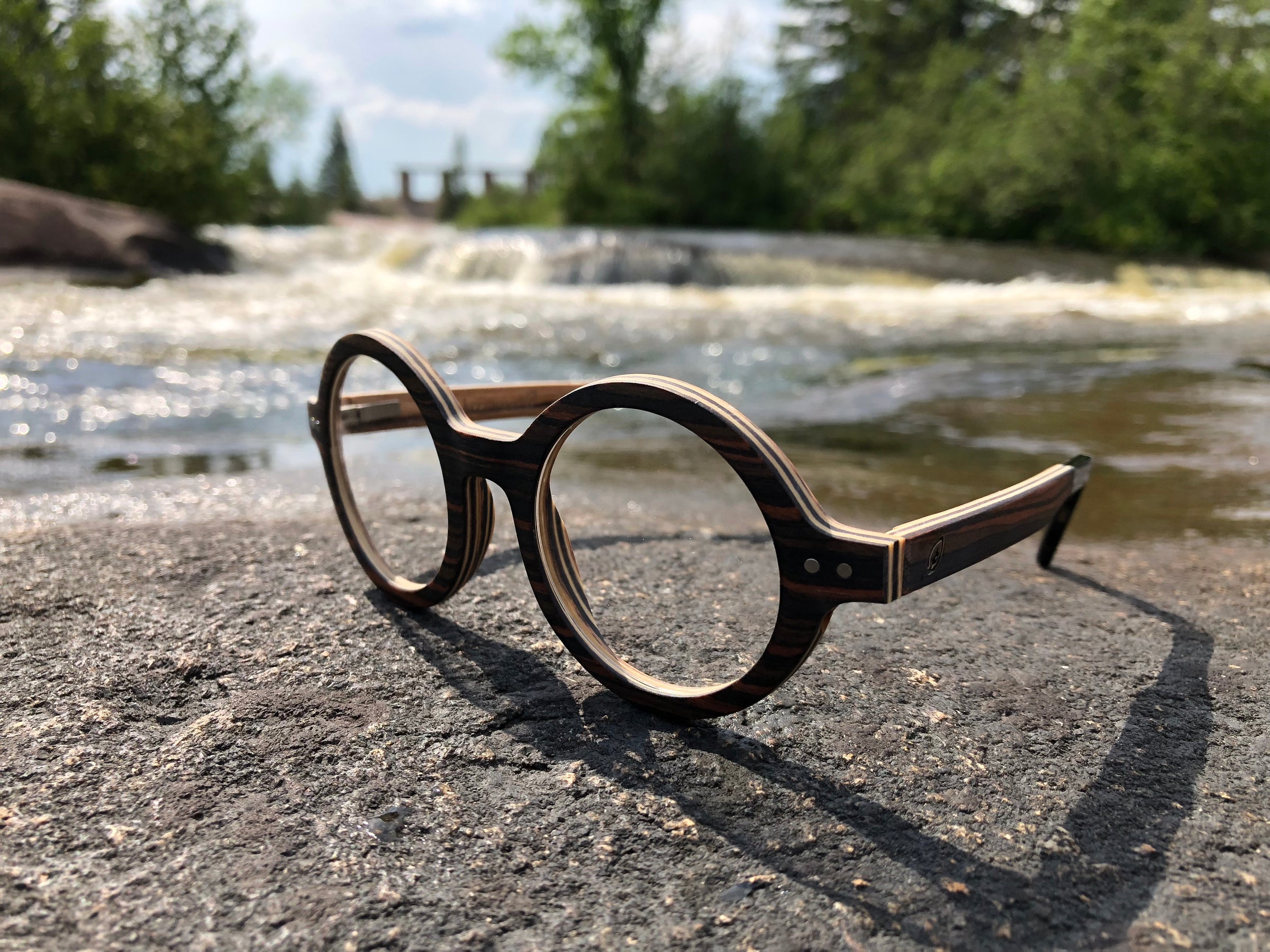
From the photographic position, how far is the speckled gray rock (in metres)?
0.88

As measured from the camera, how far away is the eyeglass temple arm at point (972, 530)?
1.01 m

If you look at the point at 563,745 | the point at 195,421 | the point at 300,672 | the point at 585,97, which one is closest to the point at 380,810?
the point at 563,745

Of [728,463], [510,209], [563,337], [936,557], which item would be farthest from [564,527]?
[510,209]

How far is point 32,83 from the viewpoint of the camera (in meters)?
12.7

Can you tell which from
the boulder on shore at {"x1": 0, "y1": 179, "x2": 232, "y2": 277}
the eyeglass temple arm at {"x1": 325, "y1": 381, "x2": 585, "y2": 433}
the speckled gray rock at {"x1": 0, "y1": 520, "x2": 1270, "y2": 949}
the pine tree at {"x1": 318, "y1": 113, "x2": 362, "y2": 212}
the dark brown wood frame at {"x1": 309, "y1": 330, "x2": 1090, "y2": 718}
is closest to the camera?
the speckled gray rock at {"x1": 0, "y1": 520, "x2": 1270, "y2": 949}

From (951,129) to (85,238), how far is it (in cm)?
1715

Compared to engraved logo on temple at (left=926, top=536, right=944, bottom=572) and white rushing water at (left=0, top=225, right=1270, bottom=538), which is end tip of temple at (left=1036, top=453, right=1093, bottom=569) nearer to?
engraved logo on temple at (left=926, top=536, right=944, bottom=572)

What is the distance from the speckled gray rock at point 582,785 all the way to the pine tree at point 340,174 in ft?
117

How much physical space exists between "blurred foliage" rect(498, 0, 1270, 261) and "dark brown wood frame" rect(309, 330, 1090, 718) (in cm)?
1663

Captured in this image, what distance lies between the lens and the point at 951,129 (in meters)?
19.5

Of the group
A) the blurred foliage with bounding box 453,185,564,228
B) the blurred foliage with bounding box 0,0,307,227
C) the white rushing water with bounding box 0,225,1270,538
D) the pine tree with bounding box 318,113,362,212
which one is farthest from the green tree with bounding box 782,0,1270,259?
the pine tree with bounding box 318,113,362,212

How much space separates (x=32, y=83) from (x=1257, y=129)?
771 inches

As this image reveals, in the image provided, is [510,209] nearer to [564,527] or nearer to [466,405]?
[466,405]

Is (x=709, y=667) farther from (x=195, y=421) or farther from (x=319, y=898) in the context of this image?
(x=195, y=421)
